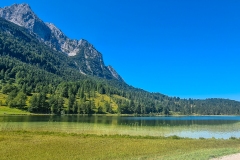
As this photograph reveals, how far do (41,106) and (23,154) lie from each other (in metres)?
171

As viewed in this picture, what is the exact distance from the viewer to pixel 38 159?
26.5 metres

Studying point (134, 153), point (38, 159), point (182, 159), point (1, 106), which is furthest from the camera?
point (1, 106)

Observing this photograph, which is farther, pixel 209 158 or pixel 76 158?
pixel 76 158

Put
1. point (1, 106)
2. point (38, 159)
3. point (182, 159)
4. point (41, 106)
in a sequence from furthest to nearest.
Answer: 1. point (41, 106)
2. point (1, 106)
3. point (38, 159)
4. point (182, 159)

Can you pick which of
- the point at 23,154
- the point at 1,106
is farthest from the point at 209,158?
the point at 1,106

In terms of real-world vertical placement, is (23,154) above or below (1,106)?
below

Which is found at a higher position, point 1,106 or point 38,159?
point 1,106

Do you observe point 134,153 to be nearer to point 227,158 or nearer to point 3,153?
point 227,158

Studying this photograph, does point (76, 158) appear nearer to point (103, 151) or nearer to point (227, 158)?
point (103, 151)

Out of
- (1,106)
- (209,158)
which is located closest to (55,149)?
(209,158)

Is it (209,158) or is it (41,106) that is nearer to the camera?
(209,158)

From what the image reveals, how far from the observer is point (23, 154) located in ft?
94.5

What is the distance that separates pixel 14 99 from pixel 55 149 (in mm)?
161936

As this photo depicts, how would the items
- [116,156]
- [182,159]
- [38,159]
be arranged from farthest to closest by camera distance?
[116,156]
[38,159]
[182,159]
